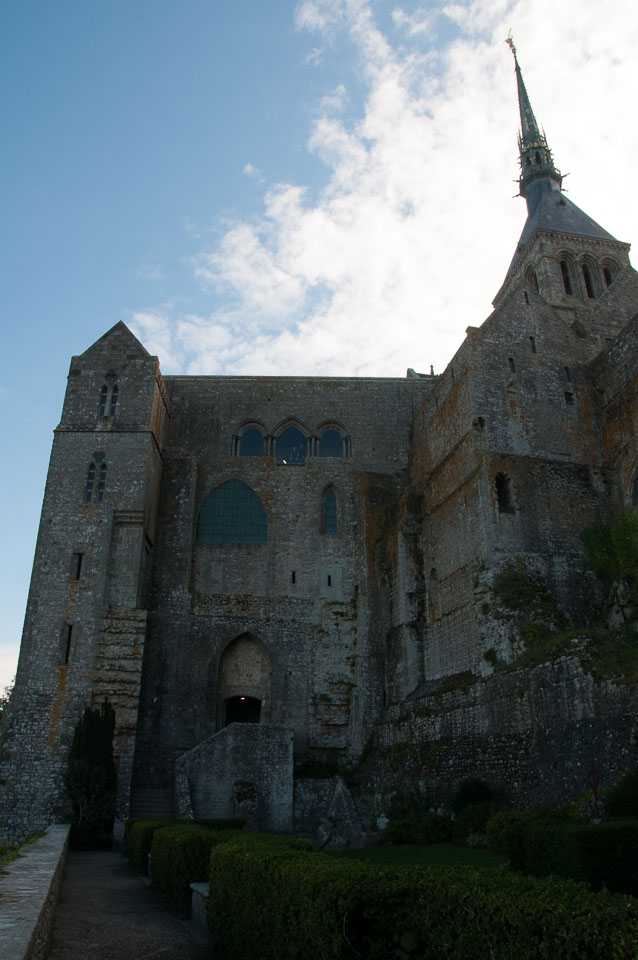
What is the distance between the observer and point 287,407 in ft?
102

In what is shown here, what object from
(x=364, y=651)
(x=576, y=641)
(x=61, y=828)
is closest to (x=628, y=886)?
(x=576, y=641)

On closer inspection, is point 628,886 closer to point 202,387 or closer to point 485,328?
point 485,328

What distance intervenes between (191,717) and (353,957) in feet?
65.6

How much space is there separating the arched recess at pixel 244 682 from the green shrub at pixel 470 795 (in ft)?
32.0

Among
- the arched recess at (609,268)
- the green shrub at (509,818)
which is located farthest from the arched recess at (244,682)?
the arched recess at (609,268)

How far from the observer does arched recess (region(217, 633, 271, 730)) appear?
2545cm

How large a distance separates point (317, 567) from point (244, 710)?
5.83 m

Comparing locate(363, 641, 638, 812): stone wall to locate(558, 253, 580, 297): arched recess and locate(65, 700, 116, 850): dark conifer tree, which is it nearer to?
locate(65, 700, 116, 850): dark conifer tree

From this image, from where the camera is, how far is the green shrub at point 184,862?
10.5 meters

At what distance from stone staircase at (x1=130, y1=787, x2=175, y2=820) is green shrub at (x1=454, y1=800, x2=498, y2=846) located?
29.7ft

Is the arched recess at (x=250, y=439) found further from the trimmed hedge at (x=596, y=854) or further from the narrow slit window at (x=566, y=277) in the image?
the trimmed hedge at (x=596, y=854)

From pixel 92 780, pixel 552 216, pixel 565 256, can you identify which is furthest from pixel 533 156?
pixel 92 780

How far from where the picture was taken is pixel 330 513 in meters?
28.7

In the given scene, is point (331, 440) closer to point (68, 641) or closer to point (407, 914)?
point (68, 641)
